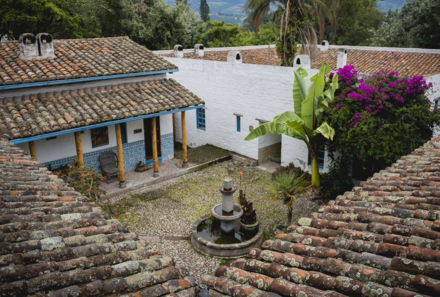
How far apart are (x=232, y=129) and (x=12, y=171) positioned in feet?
36.2

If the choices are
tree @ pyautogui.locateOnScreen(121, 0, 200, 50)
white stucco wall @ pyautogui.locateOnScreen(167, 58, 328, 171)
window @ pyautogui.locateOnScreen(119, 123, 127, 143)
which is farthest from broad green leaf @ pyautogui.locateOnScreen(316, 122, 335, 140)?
tree @ pyautogui.locateOnScreen(121, 0, 200, 50)

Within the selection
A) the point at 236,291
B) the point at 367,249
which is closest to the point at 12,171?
the point at 236,291

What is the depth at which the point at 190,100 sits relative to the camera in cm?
1420

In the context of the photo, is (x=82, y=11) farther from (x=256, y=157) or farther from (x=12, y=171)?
(x=12, y=171)

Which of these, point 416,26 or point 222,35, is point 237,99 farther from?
point 222,35

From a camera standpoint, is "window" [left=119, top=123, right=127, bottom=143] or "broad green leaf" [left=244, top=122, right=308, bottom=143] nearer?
"broad green leaf" [left=244, top=122, right=308, bottom=143]

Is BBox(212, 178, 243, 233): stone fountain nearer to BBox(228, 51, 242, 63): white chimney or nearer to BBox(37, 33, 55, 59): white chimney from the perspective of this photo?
BBox(228, 51, 242, 63): white chimney

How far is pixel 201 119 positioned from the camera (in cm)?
1819

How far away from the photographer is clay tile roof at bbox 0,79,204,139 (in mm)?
10477

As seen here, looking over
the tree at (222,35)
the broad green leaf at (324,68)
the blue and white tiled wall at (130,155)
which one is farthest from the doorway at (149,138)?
the tree at (222,35)

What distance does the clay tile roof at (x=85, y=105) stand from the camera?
10.5 metres

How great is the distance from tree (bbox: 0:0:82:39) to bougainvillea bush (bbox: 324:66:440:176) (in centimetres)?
2016

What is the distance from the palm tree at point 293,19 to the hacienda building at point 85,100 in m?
4.13

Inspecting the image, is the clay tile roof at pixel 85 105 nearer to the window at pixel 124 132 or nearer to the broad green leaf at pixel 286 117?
the window at pixel 124 132
